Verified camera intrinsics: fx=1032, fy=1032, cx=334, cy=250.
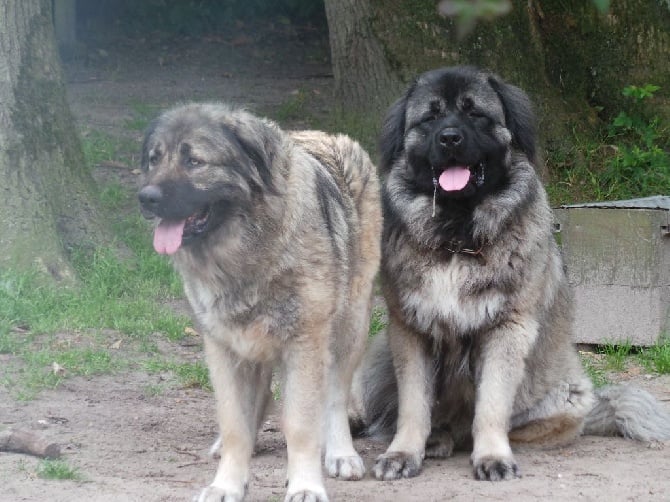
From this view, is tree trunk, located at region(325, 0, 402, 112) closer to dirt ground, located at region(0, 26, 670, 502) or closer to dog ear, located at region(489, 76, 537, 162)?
dirt ground, located at region(0, 26, 670, 502)

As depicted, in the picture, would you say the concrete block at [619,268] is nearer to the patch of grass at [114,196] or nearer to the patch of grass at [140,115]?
the patch of grass at [114,196]

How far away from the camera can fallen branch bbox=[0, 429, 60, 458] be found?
4.66 metres

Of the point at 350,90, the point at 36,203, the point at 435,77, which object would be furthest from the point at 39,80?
the point at 435,77

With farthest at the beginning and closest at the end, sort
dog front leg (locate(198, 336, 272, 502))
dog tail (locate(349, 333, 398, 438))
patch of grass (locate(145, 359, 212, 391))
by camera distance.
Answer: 1. patch of grass (locate(145, 359, 212, 391))
2. dog tail (locate(349, 333, 398, 438))
3. dog front leg (locate(198, 336, 272, 502))

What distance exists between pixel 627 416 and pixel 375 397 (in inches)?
51.8

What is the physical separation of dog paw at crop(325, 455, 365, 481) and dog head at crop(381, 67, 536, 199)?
135 centimetres

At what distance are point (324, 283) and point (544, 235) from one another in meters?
1.41

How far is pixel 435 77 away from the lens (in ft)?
16.9

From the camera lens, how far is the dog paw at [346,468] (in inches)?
188

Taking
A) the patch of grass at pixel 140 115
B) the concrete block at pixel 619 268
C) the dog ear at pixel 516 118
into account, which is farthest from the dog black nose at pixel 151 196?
the patch of grass at pixel 140 115

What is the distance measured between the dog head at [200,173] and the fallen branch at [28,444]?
124 cm

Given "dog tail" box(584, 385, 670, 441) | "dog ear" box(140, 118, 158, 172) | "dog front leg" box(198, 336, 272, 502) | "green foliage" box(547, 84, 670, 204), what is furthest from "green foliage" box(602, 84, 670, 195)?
"dog ear" box(140, 118, 158, 172)

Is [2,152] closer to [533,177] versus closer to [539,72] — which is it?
[533,177]

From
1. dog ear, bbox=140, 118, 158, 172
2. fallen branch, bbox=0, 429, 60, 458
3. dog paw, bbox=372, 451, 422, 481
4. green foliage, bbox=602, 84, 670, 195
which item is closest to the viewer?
dog ear, bbox=140, 118, 158, 172
